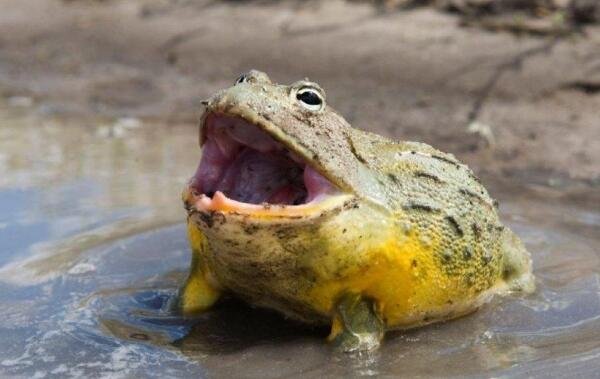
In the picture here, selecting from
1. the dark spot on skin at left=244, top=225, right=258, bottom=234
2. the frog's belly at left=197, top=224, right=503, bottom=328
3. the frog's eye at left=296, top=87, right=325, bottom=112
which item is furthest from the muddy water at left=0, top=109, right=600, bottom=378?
the frog's eye at left=296, top=87, right=325, bottom=112

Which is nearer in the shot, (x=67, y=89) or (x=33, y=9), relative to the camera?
(x=67, y=89)

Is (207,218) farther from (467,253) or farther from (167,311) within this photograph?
(467,253)

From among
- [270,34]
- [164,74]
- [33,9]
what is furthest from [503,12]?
[33,9]

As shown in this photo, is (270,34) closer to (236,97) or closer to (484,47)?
(484,47)

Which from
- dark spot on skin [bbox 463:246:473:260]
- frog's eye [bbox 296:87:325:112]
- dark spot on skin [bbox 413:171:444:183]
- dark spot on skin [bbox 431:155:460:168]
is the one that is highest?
frog's eye [bbox 296:87:325:112]

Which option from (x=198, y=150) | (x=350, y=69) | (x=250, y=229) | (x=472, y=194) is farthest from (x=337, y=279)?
(x=350, y=69)

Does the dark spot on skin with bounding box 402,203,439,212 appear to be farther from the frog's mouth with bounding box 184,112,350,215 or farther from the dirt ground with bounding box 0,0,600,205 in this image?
the dirt ground with bounding box 0,0,600,205

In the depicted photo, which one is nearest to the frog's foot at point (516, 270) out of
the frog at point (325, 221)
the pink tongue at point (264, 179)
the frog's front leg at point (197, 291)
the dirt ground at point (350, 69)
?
the frog at point (325, 221)
